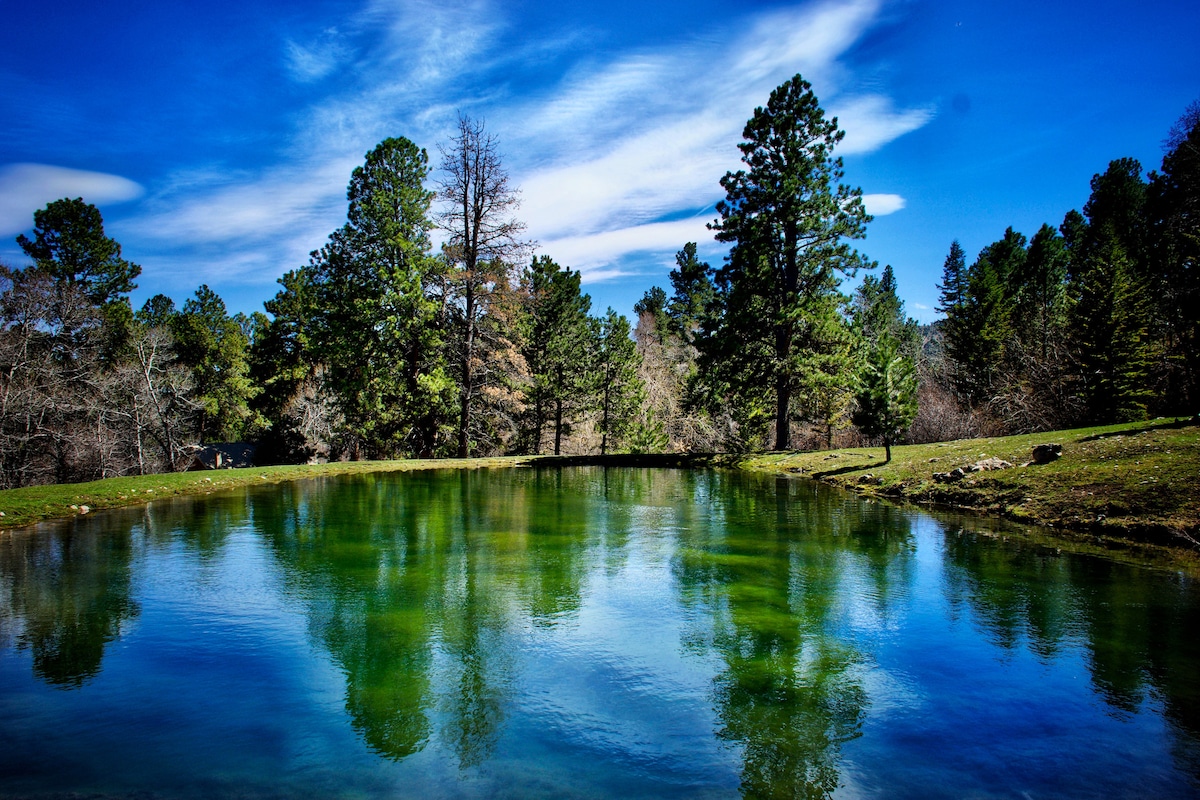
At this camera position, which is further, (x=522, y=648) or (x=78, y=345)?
(x=78, y=345)

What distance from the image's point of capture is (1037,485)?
Result: 44.7 ft

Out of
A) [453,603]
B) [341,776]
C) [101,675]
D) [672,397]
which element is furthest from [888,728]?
[672,397]

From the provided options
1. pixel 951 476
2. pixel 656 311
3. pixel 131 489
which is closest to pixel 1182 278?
pixel 951 476

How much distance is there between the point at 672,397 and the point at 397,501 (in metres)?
36.0

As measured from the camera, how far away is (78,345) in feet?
107

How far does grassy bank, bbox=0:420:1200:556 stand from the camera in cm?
1102

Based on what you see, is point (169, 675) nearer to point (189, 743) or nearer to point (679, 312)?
point (189, 743)

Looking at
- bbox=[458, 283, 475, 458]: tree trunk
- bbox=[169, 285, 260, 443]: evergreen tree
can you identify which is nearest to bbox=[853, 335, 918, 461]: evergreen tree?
bbox=[458, 283, 475, 458]: tree trunk

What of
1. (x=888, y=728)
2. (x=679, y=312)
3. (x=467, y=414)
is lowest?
(x=888, y=728)

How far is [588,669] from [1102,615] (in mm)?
6400

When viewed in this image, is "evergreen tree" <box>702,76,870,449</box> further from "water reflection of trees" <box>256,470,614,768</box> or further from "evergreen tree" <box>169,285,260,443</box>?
"evergreen tree" <box>169,285,260,443</box>

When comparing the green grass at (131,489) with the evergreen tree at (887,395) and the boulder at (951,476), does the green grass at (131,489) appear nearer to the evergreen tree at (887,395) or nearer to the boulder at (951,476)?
the evergreen tree at (887,395)

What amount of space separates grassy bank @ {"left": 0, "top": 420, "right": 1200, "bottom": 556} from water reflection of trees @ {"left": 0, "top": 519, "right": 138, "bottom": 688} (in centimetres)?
275

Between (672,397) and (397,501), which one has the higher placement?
(672,397)
